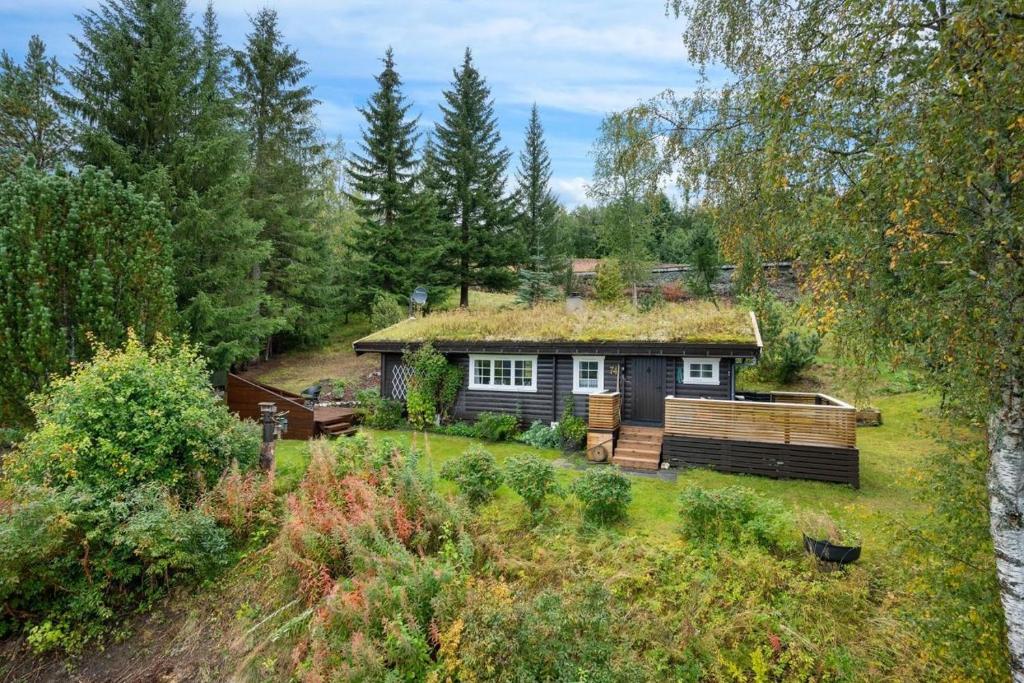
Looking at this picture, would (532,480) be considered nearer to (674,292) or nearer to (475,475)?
(475,475)

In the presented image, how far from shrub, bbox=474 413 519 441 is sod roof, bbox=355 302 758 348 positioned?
214 centimetres

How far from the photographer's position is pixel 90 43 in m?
15.1

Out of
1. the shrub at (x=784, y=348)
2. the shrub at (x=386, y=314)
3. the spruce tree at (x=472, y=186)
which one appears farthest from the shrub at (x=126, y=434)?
the spruce tree at (x=472, y=186)

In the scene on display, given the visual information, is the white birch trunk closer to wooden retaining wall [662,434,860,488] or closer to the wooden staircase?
wooden retaining wall [662,434,860,488]

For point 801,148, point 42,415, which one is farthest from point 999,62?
point 42,415

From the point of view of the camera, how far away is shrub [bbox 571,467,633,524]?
24.9ft

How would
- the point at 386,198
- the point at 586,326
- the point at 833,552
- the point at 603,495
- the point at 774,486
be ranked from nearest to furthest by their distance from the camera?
the point at 833,552 < the point at 603,495 < the point at 774,486 < the point at 586,326 < the point at 386,198

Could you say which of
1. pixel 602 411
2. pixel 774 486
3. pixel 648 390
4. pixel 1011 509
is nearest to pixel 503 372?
pixel 602 411

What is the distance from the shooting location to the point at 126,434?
24.4ft

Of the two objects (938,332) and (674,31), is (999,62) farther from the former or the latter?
(674,31)

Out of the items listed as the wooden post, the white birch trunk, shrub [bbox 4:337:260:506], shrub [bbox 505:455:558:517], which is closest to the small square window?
the wooden post

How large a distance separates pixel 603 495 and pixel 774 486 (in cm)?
426

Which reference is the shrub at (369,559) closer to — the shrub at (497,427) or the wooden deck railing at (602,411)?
the shrub at (497,427)

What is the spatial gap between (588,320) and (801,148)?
1020 cm
